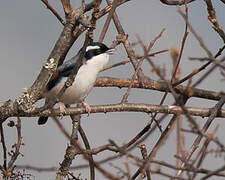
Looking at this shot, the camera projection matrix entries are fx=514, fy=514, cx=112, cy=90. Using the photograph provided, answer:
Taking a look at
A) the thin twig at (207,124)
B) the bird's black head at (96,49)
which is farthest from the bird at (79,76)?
the thin twig at (207,124)

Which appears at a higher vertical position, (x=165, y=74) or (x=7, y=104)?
(x=7, y=104)

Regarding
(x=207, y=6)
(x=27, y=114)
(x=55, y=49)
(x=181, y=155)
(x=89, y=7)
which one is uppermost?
(x=207, y=6)

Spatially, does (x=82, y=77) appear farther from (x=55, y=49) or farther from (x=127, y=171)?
(x=127, y=171)

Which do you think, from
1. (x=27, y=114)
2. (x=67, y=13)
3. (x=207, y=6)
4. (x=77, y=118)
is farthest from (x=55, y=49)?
(x=207, y=6)

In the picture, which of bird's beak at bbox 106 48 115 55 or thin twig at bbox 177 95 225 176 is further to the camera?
bird's beak at bbox 106 48 115 55

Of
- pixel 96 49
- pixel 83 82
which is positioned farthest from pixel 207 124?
pixel 96 49

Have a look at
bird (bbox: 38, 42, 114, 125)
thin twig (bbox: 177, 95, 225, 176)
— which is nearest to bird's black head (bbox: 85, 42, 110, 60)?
bird (bbox: 38, 42, 114, 125)

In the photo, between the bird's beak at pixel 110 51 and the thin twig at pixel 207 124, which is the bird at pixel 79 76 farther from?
the thin twig at pixel 207 124

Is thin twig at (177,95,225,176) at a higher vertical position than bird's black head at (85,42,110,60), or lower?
lower

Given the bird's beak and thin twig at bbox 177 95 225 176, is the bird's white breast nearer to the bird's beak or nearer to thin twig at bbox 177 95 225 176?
the bird's beak

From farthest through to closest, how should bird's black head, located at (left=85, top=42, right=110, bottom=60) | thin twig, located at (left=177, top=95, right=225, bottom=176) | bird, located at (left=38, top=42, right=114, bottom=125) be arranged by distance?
bird's black head, located at (left=85, top=42, right=110, bottom=60), bird, located at (left=38, top=42, right=114, bottom=125), thin twig, located at (left=177, top=95, right=225, bottom=176)

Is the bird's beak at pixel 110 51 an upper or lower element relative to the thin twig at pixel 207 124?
upper

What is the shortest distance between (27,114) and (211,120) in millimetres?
1372

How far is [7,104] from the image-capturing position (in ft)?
13.0
